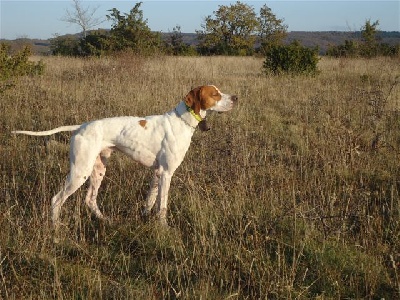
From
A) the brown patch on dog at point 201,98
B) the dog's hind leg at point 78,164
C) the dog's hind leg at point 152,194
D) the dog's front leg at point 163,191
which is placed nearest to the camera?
the dog's hind leg at point 78,164

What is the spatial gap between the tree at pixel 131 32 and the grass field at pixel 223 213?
33.4 feet

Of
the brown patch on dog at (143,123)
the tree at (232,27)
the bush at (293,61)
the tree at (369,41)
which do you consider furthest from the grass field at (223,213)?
the tree at (232,27)

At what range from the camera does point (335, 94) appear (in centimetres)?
848

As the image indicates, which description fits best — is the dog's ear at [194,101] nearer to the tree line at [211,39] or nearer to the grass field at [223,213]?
the grass field at [223,213]

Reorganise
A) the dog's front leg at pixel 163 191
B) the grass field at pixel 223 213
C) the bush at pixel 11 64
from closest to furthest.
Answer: the grass field at pixel 223 213 < the dog's front leg at pixel 163 191 < the bush at pixel 11 64

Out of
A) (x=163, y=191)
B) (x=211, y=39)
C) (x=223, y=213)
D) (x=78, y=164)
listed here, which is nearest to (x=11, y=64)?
(x=78, y=164)

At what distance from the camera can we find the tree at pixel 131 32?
17.5 meters

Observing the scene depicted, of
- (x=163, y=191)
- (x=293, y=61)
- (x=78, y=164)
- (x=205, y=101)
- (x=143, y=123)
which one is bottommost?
(x=163, y=191)

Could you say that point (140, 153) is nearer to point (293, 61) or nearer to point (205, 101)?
point (205, 101)

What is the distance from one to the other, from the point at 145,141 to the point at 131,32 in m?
14.9

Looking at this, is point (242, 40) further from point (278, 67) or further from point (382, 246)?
point (382, 246)

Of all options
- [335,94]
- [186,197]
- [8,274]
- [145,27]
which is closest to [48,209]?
[8,274]

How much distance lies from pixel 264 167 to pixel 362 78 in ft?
22.4

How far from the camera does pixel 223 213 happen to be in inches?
141
